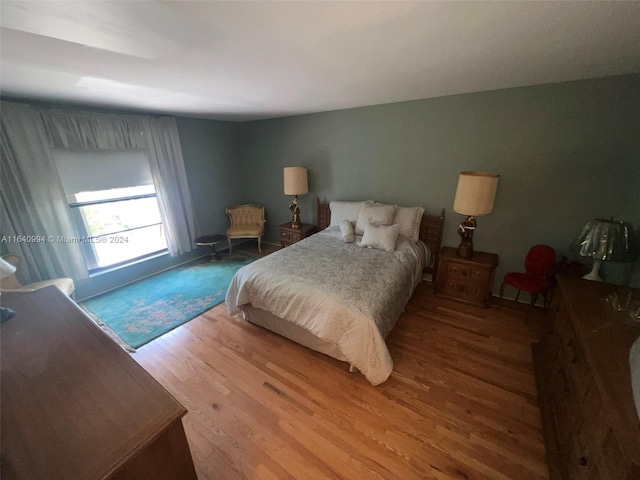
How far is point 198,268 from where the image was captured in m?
3.79

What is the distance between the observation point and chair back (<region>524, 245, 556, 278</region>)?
7.58 ft

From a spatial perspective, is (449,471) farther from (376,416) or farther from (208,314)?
(208,314)

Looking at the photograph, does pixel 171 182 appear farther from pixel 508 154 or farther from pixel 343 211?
pixel 508 154

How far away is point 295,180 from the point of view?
361 cm

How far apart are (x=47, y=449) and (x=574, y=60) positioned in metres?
3.19

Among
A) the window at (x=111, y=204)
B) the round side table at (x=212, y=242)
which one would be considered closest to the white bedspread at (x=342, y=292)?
the round side table at (x=212, y=242)

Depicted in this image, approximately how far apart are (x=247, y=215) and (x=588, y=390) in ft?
14.6

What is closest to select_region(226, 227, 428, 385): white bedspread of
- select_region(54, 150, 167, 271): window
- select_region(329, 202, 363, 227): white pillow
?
select_region(329, 202, 363, 227): white pillow

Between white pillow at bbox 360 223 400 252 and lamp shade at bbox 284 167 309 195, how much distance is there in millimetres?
1348

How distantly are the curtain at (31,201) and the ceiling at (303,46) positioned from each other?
1.07 feet

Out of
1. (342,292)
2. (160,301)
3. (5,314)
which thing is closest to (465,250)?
(342,292)

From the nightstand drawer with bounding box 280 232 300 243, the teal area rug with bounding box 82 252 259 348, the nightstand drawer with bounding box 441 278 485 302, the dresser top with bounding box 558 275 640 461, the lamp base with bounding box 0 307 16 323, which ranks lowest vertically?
the teal area rug with bounding box 82 252 259 348

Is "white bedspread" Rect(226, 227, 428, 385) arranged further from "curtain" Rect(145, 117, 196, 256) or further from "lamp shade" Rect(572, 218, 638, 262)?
"curtain" Rect(145, 117, 196, 256)

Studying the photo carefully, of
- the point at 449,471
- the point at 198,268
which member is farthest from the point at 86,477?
the point at 198,268
